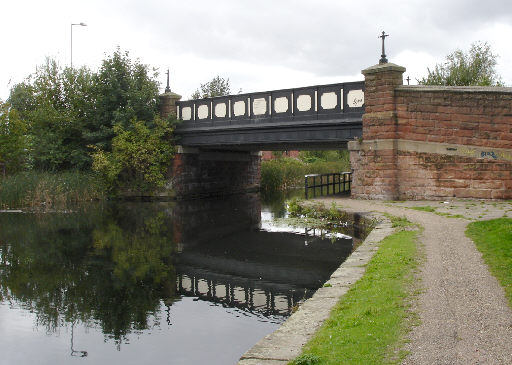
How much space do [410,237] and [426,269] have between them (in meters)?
2.61

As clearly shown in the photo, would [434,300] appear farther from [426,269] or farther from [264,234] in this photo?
[264,234]

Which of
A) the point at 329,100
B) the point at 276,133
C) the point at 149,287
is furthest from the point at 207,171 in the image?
the point at 149,287

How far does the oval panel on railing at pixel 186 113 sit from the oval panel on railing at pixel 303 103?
680 cm

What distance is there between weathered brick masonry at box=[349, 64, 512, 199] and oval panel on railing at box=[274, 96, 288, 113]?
401 centimetres

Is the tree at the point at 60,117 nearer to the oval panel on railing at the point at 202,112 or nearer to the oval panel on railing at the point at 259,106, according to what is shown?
the oval panel on railing at the point at 202,112

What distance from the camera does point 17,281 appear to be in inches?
314

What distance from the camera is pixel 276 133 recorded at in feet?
66.7

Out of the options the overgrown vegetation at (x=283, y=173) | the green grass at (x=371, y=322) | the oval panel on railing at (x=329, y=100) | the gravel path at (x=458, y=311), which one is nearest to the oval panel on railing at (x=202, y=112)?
the oval panel on railing at (x=329, y=100)

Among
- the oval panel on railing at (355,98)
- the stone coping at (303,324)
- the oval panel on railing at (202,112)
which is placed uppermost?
the oval panel on railing at (202,112)

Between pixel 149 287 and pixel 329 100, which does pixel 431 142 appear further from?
pixel 149 287

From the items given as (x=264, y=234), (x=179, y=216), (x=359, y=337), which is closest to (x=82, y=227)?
(x=179, y=216)

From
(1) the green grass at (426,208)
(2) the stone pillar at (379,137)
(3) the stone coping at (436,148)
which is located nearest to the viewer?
(1) the green grass at (426,208)

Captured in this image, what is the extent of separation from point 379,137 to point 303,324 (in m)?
12.6

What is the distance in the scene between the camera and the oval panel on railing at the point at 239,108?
21391 mm
